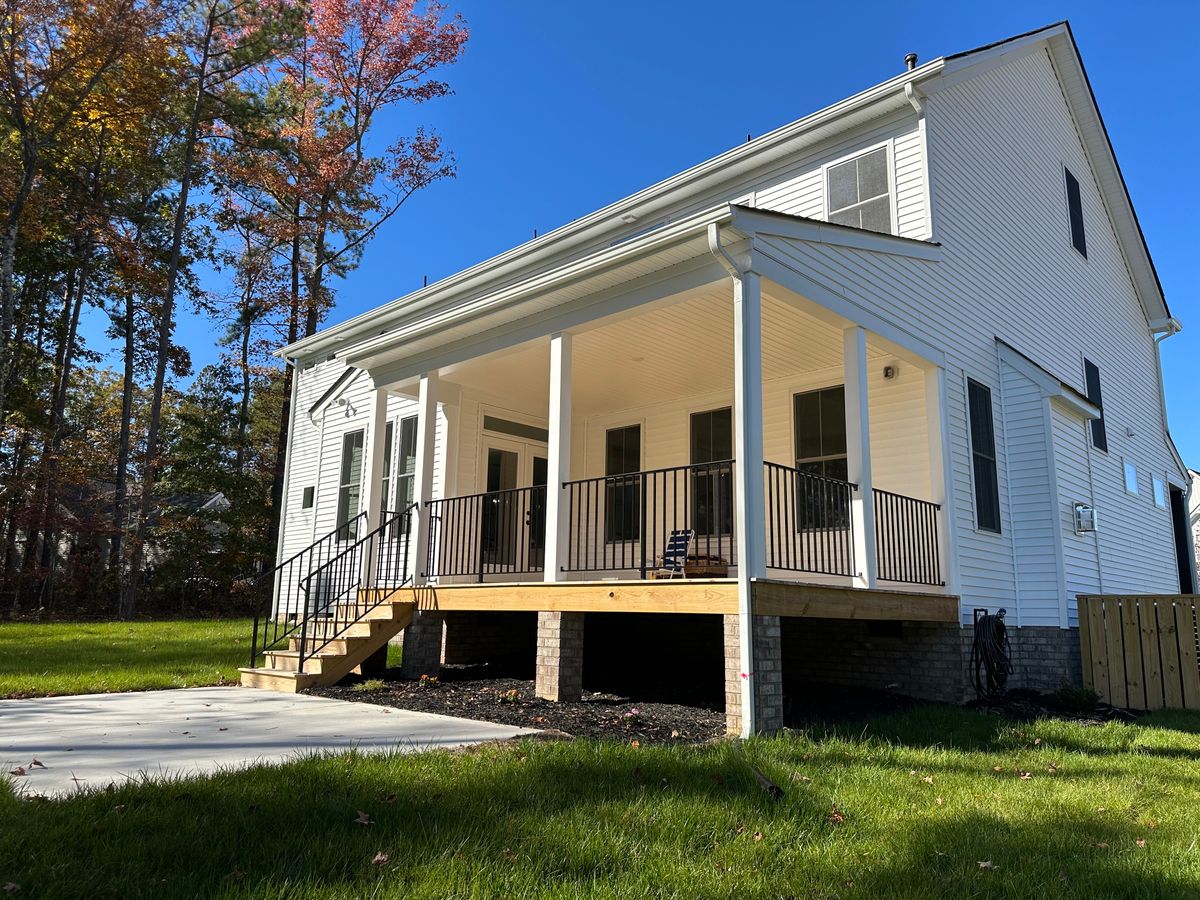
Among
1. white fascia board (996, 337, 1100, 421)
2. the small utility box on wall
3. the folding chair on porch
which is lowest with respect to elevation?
the folding chair on porch

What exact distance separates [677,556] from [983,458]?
12.6 ft

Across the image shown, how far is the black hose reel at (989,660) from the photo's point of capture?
340 inches

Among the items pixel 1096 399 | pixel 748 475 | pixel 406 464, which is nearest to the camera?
pixel 748 475

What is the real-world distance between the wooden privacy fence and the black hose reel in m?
1.38

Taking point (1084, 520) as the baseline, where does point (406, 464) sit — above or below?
above

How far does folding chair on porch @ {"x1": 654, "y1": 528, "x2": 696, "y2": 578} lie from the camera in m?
8.43

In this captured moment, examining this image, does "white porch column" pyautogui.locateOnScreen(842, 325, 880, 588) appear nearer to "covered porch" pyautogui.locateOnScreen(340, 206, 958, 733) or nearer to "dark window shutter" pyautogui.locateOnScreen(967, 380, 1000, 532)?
"covered porch" pyautogui.locateOnScreen(340, 206, 958, 733)

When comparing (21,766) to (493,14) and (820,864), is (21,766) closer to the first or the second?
(820,864)

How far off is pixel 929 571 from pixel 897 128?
5.12m

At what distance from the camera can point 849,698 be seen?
26.6 ft

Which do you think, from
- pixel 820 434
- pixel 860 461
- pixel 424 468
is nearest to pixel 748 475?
pixel 860 461

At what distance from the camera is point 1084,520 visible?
1031cm

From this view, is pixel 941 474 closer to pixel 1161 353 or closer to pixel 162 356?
pixel 1161 353

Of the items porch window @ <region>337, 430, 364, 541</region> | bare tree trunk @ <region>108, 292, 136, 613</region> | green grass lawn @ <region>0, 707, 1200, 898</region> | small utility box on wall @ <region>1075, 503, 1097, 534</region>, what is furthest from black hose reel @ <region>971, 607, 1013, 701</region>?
bare tree trunk @ <region>108, 292, 136, 613</region>
